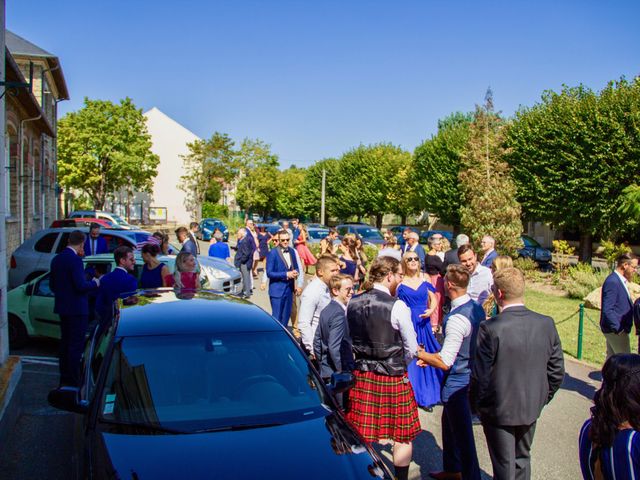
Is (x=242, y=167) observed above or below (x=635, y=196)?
above

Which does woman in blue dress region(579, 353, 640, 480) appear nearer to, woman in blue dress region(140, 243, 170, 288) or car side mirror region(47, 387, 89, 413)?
car side mirror region(47, 387, 89, 413)

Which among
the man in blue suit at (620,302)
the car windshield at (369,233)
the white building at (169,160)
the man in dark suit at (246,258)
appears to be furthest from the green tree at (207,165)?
the man in blue suit at (620,302)

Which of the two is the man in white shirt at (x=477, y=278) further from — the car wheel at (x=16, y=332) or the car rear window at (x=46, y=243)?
the car rear window at (x=46, y=243)

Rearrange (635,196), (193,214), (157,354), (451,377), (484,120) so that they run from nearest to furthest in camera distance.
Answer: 1. (157,354)
2. (451,377)
3. (635,196)
4. (484,120)
5. (193,214)

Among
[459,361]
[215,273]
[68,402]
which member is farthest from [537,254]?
[68,402]

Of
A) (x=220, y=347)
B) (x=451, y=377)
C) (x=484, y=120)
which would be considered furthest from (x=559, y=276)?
(x=220, y=347)

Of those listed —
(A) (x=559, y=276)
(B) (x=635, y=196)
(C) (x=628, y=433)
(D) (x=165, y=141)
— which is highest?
(D) (x=165, y=141)

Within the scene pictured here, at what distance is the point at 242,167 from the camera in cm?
Result: 6031

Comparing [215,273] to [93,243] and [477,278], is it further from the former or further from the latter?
[477,278]

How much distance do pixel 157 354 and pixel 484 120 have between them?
2910 centimetres

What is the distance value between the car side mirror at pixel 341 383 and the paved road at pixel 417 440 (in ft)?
4.49

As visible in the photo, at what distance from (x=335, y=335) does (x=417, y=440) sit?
172 cm

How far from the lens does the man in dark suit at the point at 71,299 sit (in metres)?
6.67

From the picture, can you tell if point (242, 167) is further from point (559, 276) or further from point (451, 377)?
point (451, 377)
